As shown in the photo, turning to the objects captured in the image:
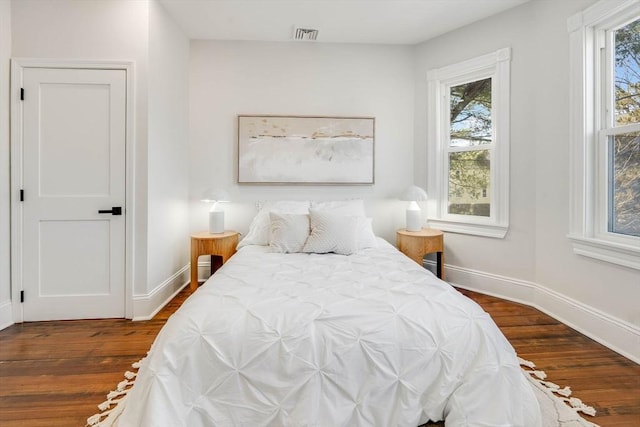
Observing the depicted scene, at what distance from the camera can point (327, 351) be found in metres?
1.29

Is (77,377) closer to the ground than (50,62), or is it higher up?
closer to the ground

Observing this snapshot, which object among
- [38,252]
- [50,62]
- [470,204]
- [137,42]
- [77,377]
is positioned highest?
[137,42]

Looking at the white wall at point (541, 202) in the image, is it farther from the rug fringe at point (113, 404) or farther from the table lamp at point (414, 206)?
the rug fringe at point (113, 404)

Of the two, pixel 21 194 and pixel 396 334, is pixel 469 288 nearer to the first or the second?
pixel 396 334

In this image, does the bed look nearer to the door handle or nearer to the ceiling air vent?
the door handle

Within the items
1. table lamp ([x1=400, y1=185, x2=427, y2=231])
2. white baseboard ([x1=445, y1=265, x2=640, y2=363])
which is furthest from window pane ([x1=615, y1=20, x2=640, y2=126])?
table lamp ([x1=400, y1=185, x2=427, y2=231])

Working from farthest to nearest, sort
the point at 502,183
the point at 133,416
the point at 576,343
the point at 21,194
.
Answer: the point at 502,183
the point at 21,194
the point at 576,343
the point at 133,416

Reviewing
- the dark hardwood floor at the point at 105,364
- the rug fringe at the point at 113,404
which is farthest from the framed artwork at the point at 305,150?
the rug fringe at the point at 113,404

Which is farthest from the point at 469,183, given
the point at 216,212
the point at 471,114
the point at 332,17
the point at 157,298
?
the point at 157,298

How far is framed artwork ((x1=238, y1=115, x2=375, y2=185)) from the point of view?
345 cm

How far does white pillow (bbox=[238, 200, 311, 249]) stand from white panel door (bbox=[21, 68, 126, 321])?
3.56ft

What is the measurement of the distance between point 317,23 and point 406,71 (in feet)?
3.90

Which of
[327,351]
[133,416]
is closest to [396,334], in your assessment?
[327,351]

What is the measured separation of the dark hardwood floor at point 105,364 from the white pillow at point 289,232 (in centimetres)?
115
